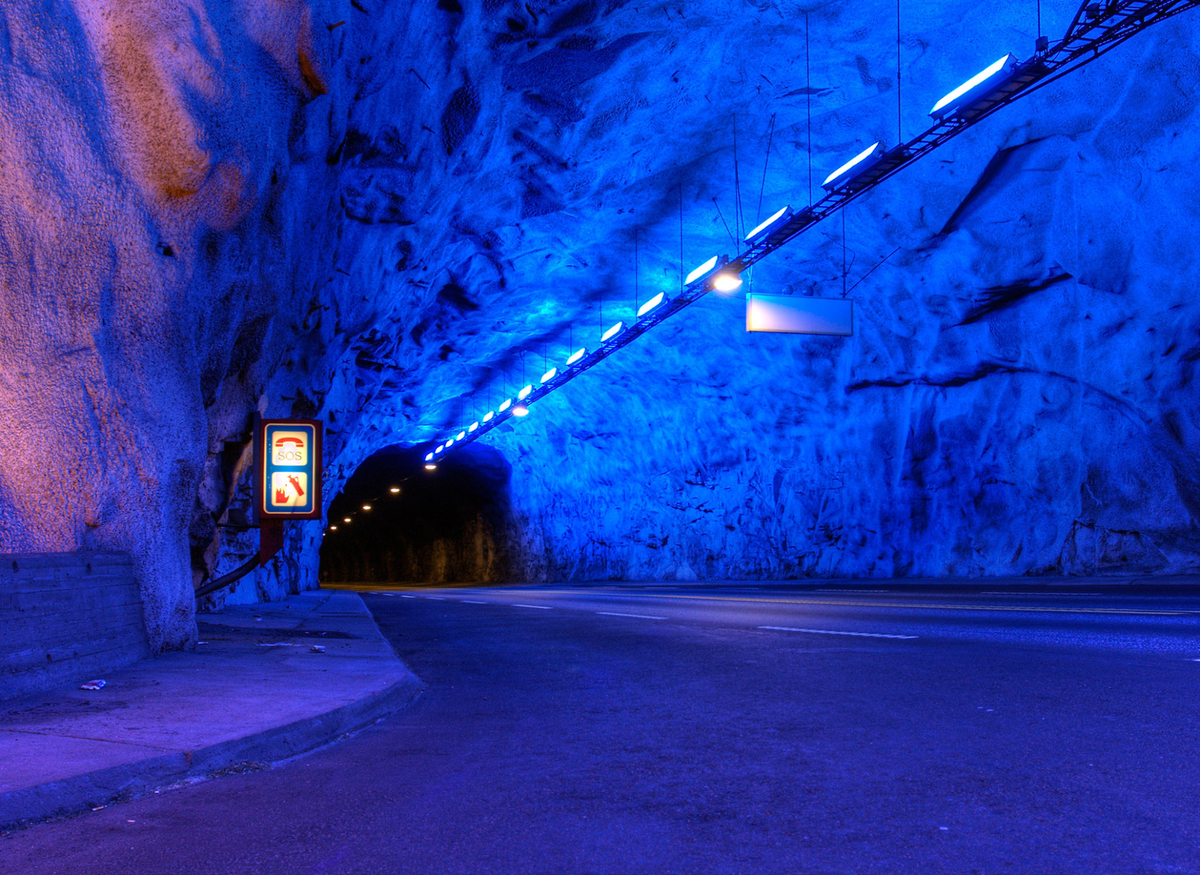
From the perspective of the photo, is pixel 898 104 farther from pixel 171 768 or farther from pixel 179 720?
pixel 171 768

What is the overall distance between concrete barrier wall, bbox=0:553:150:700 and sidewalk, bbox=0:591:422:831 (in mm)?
207

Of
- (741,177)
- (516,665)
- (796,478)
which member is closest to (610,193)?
(741,177)

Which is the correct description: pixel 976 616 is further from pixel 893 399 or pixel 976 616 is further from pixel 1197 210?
pixel 893 399

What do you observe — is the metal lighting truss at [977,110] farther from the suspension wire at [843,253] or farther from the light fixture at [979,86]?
the suspension wire at [843,253]

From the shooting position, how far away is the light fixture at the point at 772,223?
19.5 meters

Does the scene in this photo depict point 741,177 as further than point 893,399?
No

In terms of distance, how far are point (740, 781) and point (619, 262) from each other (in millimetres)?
24054

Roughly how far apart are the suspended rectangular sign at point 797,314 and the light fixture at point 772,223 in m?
1.28

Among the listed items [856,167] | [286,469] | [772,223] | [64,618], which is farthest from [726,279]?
[64,618]

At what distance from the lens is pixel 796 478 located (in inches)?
1209

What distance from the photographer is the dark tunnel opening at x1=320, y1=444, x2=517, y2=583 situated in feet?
171

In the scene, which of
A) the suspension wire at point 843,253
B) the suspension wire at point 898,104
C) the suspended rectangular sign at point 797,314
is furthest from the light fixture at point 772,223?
the suspension wire at point 843,253

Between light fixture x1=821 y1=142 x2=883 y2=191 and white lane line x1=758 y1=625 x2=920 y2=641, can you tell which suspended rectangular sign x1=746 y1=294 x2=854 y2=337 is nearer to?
Answer: light fixture x1=821 y1=142 x2=883 y2=191

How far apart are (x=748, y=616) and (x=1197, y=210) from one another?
46.2ft
